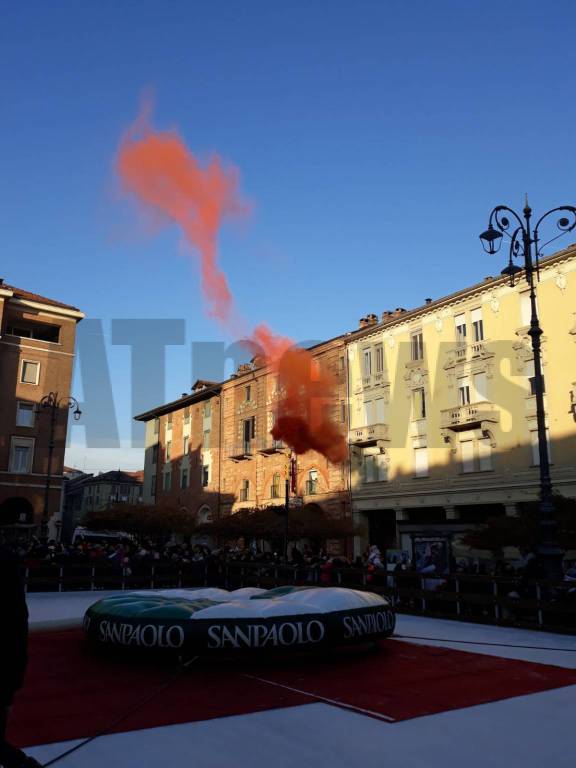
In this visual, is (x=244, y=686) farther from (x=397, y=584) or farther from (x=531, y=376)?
(x=531, y=376)

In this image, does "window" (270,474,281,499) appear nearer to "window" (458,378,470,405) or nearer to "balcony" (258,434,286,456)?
"balcony" (258,434,286,456)

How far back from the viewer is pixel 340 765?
16.5ft

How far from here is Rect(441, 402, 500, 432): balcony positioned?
32.5 meters

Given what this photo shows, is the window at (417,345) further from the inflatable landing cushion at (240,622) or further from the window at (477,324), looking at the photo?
the inflatable landing cushion at (240,622)

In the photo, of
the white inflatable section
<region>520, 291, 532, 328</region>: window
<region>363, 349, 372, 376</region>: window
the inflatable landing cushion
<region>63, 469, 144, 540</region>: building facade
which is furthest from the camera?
<region>63, 469, 144, 540</region>: building facade

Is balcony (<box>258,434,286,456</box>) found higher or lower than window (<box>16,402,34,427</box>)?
lower

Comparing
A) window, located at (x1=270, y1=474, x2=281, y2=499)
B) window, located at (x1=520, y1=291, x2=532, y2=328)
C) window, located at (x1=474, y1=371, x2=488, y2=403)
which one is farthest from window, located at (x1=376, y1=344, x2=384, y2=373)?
window, located at (x1=270, y1=474, x2=281, y2=499)

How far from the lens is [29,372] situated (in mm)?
45000

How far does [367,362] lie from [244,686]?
110 ft

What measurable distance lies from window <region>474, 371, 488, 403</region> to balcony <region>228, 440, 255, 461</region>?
61.6 feet

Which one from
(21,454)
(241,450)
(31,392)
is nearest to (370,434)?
(241,450)

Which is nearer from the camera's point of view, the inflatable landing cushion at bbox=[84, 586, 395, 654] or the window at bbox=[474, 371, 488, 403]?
the inflatable landing cushion at bbox=[84, 586, 395, 654]

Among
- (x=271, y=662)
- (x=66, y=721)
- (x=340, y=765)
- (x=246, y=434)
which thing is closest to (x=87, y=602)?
(x=271, y=662)

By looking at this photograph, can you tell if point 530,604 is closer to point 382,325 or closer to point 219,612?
point 219,612
